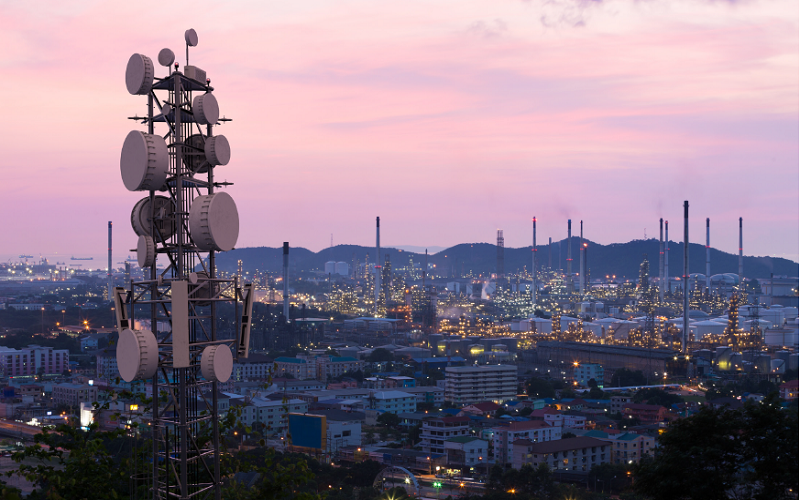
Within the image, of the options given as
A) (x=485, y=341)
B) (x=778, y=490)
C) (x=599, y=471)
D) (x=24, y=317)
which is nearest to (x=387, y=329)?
(x=485, y=341)

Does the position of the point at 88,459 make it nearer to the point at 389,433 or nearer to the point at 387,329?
the point at 389,433

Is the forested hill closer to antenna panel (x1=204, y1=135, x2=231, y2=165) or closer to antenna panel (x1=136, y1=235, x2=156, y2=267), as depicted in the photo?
antenna panel (x1=204, y1=135, x2=231, y2=165)

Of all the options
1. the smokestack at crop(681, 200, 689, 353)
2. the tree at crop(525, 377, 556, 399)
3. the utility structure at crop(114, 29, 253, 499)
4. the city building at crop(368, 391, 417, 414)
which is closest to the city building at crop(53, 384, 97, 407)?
the city building at crop(368, 391, 417, 414)

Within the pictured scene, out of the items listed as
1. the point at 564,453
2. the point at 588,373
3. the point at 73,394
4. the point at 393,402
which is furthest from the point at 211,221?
the point at 588,373

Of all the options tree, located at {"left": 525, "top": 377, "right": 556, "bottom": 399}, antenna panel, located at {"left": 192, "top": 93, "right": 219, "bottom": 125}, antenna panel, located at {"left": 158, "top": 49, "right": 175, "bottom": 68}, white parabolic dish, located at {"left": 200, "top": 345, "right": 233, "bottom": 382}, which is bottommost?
tree, located at {"left": 525, "top": 377, "right": 556, "bottom": 399}

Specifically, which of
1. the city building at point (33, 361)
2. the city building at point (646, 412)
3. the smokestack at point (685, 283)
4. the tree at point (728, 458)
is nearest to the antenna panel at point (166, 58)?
the tree at point (728, 458)

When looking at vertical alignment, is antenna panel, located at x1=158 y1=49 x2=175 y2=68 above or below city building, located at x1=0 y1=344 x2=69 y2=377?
above
